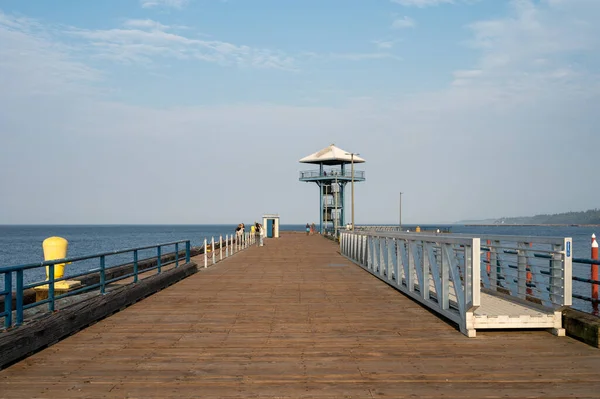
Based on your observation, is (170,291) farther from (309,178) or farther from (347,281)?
(309,178)

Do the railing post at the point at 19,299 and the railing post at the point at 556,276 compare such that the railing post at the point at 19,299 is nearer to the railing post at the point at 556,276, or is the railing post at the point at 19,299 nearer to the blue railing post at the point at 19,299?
the blue railing post at the point at 19,299

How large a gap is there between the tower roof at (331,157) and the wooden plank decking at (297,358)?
57287 mm

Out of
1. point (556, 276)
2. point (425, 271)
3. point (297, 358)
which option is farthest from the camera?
point (425, 271)

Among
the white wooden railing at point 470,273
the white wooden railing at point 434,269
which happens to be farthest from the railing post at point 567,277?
the white wooden railing at point 434,269

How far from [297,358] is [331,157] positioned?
62386 millimetres

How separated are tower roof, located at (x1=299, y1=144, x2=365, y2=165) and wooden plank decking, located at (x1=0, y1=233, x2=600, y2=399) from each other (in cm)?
5729

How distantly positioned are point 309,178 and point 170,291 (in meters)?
56.8

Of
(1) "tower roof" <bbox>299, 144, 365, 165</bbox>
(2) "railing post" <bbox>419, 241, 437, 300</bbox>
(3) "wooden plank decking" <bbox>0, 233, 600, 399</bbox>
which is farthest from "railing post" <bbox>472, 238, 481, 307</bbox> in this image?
(1) "tower roof" <bbox>299, 144, 365, 165</bbox>

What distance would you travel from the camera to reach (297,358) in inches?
324

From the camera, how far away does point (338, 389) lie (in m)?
6.70

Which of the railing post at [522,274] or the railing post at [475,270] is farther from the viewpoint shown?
the railing post at [522,274]

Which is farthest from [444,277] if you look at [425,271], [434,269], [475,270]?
[475,270]

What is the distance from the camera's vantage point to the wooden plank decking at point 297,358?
670 centimetres

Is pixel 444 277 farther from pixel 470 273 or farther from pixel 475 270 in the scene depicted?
pixel 475 270
